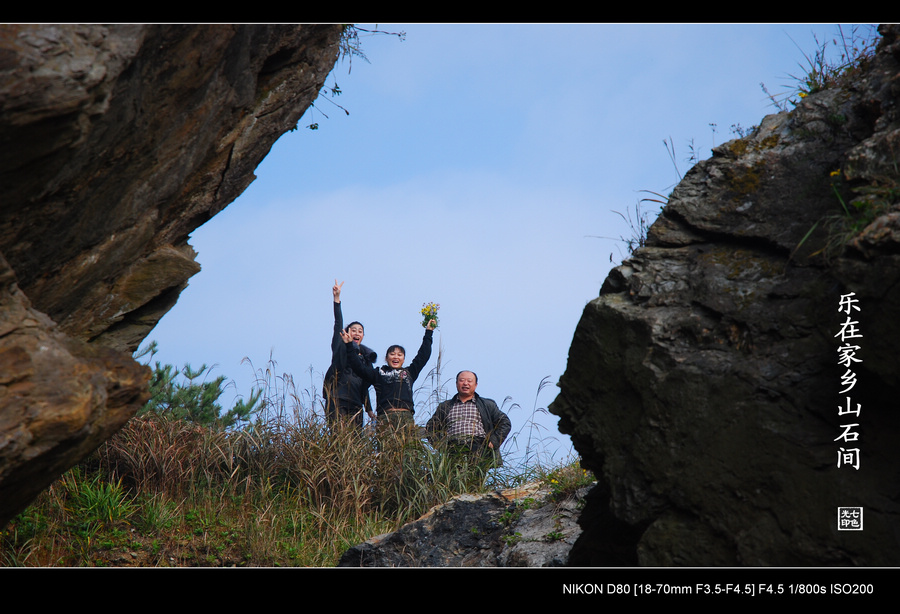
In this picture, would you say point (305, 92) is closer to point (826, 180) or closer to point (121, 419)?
point (121, 419)

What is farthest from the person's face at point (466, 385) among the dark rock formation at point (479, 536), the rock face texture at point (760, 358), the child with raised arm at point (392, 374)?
the rock face texture at point (760, 358)

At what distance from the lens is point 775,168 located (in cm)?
432

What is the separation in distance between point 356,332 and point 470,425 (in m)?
2.01

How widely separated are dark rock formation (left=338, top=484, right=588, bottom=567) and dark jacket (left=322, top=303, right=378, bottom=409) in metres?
2.15

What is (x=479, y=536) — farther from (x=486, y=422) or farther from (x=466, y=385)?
(x=466, y=385)

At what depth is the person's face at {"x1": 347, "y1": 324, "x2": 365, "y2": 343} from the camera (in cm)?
871

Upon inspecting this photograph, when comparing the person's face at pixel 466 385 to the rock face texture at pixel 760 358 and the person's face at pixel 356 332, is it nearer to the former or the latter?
the person's face at pixel 356 332

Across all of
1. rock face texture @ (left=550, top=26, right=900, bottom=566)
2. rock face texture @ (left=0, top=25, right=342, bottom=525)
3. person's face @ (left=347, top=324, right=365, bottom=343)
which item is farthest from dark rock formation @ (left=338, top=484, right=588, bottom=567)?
rock face texture @ (left=0, top=25, right=342, bottom=525)

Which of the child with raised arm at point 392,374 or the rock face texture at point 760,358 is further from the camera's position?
the child with raised arm at point 392,374

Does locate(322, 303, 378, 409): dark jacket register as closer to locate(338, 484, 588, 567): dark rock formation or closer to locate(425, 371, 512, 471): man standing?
locate(425, 371, 512, 471): man standing

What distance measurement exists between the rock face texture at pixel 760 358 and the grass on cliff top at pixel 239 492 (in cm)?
284

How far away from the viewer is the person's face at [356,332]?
871 cm

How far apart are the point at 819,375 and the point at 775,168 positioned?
148cm

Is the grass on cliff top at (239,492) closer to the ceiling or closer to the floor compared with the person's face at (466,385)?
closer to the floor
